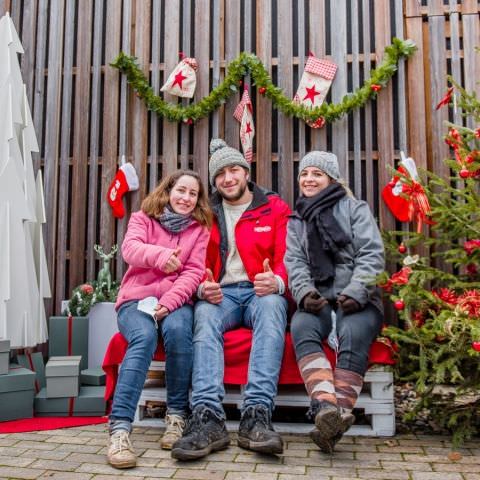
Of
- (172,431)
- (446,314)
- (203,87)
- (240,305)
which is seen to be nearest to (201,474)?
(172,431)

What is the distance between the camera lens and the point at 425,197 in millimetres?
3543

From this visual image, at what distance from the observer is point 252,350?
10.5ft

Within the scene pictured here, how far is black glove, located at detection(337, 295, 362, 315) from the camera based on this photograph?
322cm

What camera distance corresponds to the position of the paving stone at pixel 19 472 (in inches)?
103

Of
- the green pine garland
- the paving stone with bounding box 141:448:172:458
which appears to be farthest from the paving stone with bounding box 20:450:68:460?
the green pine garland

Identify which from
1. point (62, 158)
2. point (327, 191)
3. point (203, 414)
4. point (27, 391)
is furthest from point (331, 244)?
point (62, 158)

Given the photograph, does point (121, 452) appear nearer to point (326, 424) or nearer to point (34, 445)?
point (34, 445)

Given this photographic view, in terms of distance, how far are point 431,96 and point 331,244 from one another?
193 cm

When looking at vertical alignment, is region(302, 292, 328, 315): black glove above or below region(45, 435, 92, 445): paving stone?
above

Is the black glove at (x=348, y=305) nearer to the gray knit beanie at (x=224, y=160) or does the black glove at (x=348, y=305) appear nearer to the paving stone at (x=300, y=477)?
the paving stone at (x=300, y=477)

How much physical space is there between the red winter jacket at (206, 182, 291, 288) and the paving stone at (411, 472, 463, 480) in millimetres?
1492

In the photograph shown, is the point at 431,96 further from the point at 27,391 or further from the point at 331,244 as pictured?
the point at 27,391

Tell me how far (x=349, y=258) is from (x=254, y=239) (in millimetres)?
664

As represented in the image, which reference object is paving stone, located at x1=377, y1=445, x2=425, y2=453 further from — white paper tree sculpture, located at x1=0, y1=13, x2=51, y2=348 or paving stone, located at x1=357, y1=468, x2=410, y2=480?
white paper tree sculpture, located at x1=0, y1=13, x2=51, y2=348
